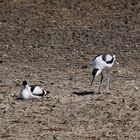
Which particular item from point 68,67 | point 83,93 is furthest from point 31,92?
point 68,67

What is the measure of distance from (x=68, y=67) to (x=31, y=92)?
361 centimetres

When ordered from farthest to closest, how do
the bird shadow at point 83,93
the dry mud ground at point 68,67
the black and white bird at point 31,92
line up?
the bird shadow at point 83,93
the black and white bird at point 31,92
the dry mud ground at point 68,67

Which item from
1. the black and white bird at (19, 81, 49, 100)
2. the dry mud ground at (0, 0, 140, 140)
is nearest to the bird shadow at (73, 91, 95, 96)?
the dry mud ground at (0, 0, 140, 140)

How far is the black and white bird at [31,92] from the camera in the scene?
1430cm

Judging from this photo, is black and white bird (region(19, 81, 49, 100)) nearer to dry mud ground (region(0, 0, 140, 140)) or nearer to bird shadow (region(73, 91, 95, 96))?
dry mud ground (region(0, 0, 140, 140))

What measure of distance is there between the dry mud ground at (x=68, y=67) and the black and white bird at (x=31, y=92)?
0.12 metres

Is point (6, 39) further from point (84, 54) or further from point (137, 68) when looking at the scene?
point (137, 68)

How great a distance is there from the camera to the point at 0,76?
55.1ft

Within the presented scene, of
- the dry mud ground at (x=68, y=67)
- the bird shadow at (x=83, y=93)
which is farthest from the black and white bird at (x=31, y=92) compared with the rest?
the bird shadow at (x=83, y=93)

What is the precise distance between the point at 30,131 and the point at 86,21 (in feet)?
36.5

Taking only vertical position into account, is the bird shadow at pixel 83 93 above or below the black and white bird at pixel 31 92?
above

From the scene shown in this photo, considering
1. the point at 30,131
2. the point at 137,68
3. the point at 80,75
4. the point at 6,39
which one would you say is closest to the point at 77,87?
the point at 80,75

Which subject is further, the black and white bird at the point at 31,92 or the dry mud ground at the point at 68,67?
the black and white bird at the point at 31,92

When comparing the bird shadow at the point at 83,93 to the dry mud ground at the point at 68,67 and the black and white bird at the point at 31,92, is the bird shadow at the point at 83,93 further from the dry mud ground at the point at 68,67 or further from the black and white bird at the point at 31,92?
the black and white bird at the point at 31,92
